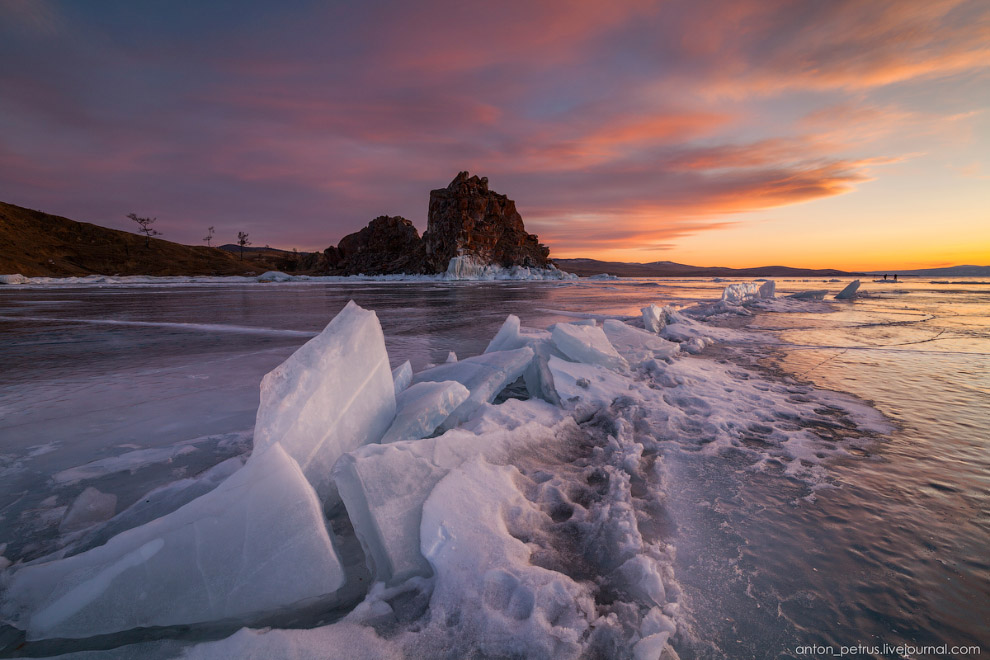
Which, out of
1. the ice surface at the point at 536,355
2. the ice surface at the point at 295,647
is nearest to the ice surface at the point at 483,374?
the ice surface at the point at 536,355

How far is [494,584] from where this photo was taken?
1362 mm

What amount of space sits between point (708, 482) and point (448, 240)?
186ft

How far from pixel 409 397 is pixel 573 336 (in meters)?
2.10

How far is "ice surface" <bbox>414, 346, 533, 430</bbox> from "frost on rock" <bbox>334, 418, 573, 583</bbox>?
92cm

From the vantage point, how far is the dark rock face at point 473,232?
56375 millimetres

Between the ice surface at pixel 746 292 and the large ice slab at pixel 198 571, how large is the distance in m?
15.0

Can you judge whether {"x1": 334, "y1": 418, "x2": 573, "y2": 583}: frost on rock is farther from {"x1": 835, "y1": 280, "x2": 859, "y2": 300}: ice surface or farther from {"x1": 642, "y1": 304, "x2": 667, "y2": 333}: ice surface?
{"x1": 835, "y1": 280, "x2": 859, "y2": 300}: ice surface

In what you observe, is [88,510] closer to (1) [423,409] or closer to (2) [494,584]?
(1) [423,409]

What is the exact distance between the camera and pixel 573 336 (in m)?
4.17

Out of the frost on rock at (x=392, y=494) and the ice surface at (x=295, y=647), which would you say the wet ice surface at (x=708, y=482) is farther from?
the frost on rock at (x=392, y=494)

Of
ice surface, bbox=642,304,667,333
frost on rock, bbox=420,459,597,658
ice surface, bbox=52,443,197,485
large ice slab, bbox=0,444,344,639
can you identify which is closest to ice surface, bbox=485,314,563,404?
frost on rock, bbox=420,459,597,658

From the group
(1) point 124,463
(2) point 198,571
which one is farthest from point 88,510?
(2) point 198,571

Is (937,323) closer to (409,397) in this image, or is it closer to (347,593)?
(409,397)

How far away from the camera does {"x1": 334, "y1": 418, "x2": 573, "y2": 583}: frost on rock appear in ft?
4.90
